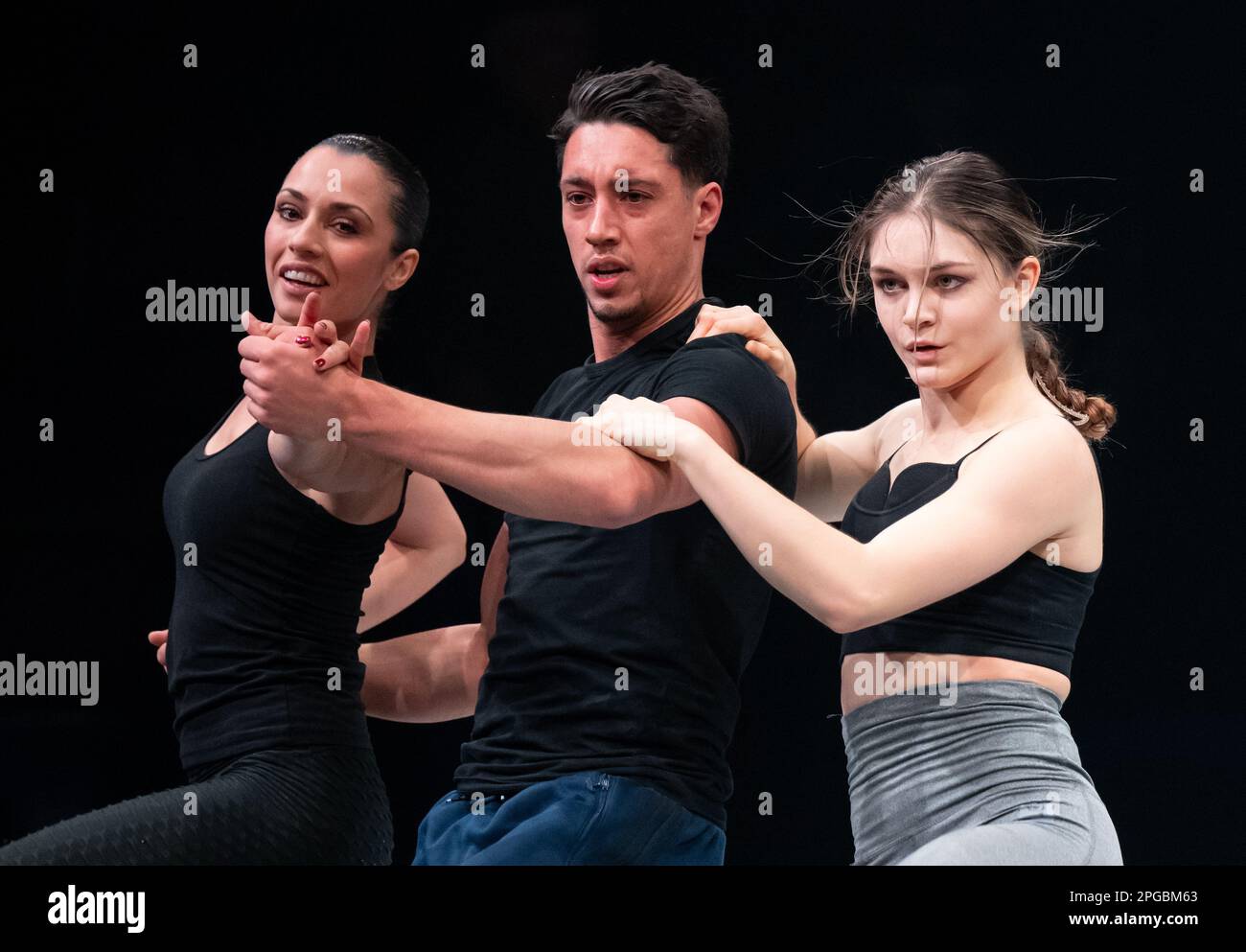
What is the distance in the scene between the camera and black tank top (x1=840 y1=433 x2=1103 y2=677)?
174 centimetres

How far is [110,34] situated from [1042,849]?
196cm

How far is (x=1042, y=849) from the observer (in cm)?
161

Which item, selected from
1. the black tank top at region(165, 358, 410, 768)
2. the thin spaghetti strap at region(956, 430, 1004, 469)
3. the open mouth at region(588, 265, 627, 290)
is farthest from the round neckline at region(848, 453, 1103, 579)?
the black tank top at region(165, 358, 410, 768)

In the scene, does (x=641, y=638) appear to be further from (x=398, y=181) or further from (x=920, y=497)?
(x=398, y=181)

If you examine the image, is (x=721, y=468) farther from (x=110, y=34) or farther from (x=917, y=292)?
(x=110, y=34)

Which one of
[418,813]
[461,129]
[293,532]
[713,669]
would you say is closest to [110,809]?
[293,532]

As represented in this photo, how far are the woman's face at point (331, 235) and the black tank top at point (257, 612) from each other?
0.24 metres

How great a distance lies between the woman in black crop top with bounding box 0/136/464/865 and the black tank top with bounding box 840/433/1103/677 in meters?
0.66

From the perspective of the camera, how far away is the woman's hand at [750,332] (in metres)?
1.88

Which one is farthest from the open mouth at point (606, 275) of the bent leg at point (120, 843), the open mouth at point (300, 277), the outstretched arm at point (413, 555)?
the bent leg at point (120, 843)

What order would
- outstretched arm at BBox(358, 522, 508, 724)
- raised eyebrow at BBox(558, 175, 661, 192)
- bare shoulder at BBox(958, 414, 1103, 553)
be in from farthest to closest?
outstretched arm at BBox(358, 522, 508, 724), raised eyebrow at BBox(558, 175, 661, 192), bare shoulder at BBox(958, 414, 1103, 553)

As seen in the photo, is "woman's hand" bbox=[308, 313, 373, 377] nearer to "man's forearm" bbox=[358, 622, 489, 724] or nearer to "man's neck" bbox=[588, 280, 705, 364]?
"man's neck" bbox=[588, 280, 705, 364]

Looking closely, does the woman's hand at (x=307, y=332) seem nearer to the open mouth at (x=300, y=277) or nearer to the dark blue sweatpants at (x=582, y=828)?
the open mouth at (x=300, y=277)

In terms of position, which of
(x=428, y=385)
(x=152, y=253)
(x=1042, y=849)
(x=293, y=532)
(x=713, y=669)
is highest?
(x=152, y=253)
